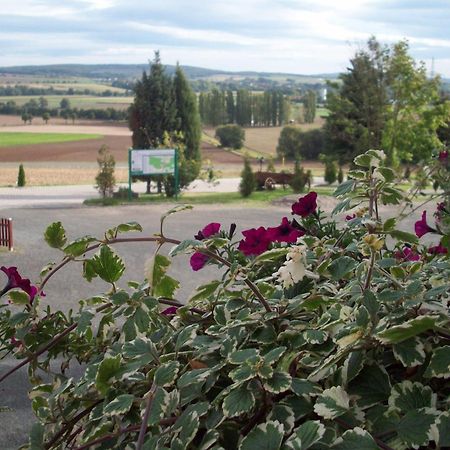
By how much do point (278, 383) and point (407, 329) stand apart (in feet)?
0.63

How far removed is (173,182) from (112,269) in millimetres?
21054

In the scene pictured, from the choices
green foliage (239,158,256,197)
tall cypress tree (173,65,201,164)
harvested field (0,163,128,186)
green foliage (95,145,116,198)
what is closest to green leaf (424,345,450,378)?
green foliage (95,145,116,198)

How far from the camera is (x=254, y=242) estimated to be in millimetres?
1783

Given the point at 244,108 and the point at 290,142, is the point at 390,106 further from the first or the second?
the point at 244,108

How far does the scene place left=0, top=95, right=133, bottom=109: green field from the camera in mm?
108375

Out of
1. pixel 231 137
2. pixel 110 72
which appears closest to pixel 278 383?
pixel 231 137

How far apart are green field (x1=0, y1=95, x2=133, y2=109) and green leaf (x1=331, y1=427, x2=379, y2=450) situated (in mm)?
104002

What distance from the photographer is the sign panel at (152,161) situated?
70.6 feet

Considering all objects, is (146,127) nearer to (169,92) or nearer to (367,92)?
(169,92)

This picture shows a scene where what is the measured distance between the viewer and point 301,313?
1.26 m

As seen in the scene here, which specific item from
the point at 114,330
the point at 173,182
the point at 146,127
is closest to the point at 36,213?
the point at 173,182

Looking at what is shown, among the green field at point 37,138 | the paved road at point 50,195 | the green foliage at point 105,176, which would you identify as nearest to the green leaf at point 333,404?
the paved road at point 50,195

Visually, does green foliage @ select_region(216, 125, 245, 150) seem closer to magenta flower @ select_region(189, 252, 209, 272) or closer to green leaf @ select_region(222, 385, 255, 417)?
magenta flower @ select_region(189, 252, 209, 272)

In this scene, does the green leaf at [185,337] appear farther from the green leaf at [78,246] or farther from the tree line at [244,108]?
the tree line at [244,108]
